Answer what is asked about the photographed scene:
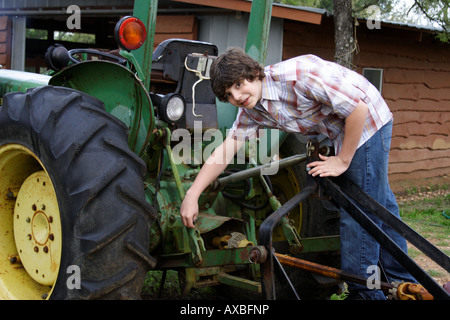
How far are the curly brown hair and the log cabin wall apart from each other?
6.97 m

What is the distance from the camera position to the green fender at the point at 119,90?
9.62ft

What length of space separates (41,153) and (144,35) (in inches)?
33.2

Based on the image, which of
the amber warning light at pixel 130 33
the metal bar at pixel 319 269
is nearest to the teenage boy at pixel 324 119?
the metal bar at pixel 319 269

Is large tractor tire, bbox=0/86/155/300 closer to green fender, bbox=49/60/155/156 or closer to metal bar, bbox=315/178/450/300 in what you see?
green fender, bbox=49/60/155/156

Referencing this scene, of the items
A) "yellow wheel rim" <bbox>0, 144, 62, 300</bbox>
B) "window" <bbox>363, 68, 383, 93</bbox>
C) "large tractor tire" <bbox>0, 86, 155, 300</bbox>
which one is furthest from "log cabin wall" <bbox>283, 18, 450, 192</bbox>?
"large tractor tire" <bbox>0, 86, 155, 300</bbox>

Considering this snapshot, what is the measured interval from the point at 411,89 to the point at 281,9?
404 cm

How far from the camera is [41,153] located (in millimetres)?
2576

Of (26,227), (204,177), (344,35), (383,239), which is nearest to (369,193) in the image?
(383,239)

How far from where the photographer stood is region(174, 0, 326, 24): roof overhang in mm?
8367

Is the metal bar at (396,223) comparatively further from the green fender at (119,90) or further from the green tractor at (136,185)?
the green fender at (119,90)

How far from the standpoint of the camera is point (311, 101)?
8.96 feet

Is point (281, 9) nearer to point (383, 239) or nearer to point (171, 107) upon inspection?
point (171, 107)

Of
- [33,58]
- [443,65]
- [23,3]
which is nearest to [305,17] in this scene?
[443,65]

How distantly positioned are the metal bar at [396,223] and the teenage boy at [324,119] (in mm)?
67
